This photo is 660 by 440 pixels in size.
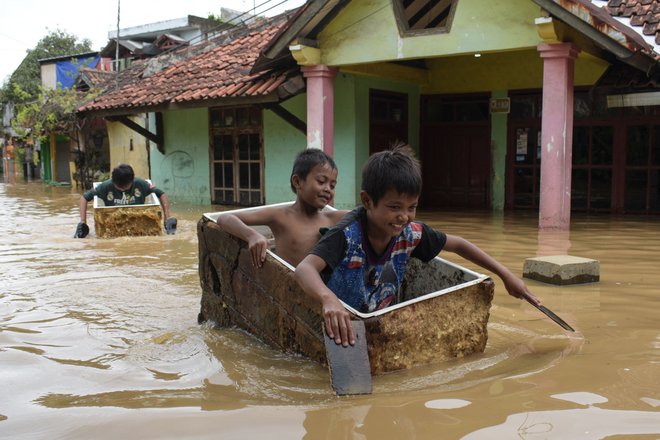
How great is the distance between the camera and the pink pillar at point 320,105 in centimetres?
1128

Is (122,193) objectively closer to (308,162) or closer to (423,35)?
(423,35)

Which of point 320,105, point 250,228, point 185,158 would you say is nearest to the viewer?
point 250,228

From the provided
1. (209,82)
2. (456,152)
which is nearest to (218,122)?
(209,82)

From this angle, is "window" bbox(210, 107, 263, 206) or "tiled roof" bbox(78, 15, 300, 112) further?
"window" bbox(210, 107, 263, 206)

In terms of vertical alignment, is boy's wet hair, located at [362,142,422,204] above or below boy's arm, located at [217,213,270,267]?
above

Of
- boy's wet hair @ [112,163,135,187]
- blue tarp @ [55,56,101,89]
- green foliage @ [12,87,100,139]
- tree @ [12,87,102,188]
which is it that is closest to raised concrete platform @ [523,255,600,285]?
boy's wet hair @ [112,163,135,187]

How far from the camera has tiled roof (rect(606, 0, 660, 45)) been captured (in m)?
9.00

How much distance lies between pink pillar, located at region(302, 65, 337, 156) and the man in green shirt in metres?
3.18

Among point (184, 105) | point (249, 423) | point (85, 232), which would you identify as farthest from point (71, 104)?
point (249, 423)

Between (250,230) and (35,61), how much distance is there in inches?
1406

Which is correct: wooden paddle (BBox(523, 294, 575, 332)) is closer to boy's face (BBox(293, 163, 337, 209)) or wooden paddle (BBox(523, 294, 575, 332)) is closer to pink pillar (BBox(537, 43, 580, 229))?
boy's face (BBox(293, 163, 337, 209))

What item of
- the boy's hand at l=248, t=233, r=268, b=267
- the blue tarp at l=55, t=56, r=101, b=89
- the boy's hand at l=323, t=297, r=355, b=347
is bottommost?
the boy's hand at l=323, t=297, r=355, b=347

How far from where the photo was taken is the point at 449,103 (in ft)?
45.0

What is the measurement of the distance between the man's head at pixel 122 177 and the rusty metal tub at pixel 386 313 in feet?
17.2
